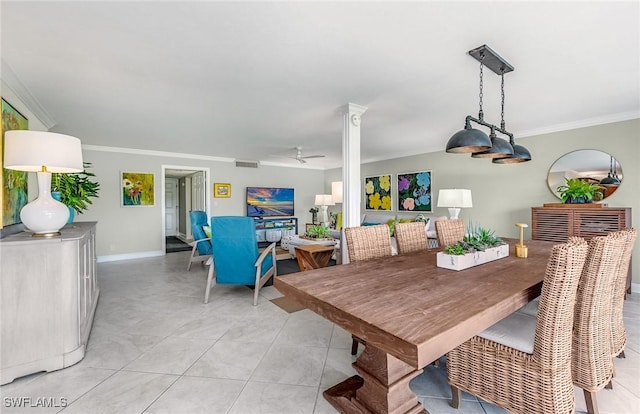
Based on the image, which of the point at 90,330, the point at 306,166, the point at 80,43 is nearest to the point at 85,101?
the point at 80,43

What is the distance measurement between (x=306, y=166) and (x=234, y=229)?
5348 mm

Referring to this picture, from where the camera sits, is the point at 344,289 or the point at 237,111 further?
the point at 237,111

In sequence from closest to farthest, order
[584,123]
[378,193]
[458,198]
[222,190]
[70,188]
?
[70,188]
[584,123]
[458,198]
[222,190]
[378,193]

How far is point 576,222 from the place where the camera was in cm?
364

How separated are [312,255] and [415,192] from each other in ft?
10.3

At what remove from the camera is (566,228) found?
12.2ft

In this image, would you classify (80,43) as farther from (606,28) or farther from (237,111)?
(606,28)

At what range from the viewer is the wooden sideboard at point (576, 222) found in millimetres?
3424

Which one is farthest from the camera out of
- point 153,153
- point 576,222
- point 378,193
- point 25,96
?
point 378,193

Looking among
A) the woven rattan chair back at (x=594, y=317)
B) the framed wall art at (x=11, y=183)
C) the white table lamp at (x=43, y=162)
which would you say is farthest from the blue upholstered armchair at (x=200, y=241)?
the woven rattan chair back at (x=594, y=317)

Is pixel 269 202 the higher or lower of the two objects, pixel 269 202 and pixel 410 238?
the higher

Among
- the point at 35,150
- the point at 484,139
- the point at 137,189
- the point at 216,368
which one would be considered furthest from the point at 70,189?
the point at 484,139

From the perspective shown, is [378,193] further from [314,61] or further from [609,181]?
[314,61]

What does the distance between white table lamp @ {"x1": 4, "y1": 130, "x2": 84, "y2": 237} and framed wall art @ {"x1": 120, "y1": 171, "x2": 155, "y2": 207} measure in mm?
3936
